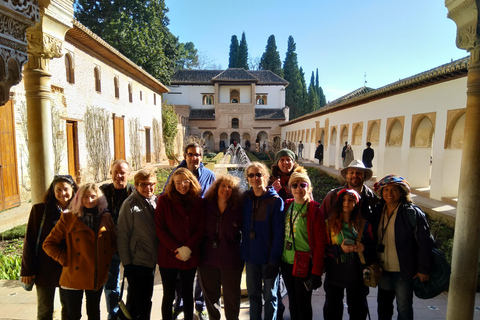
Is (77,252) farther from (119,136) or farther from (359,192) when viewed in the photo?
(119,136)

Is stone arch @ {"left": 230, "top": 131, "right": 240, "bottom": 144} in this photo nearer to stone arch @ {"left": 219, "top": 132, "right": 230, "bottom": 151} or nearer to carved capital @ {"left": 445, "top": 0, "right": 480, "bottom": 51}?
stone arch @ {"left": 219, "top": 132, "right": 230, "bottom": 151}

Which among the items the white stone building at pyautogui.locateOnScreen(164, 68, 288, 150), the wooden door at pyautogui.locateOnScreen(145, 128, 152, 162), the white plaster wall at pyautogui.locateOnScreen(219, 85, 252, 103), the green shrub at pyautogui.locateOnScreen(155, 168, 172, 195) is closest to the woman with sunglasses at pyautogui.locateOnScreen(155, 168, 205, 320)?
the green shrub at pyautogui.locateOnScreen(155, 168, 172, 195)

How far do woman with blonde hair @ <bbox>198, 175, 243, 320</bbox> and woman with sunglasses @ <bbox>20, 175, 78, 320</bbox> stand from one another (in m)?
1.34

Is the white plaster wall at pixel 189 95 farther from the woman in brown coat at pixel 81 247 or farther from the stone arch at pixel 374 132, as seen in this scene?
the woman in brown coat at pixel 81 247

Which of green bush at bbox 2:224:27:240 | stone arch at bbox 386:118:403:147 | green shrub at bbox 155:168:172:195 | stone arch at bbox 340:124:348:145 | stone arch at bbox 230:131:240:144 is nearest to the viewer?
green bush at bbox 2:224:27:240

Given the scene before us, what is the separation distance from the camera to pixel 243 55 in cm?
4775

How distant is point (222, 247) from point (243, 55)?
4834 centimetres

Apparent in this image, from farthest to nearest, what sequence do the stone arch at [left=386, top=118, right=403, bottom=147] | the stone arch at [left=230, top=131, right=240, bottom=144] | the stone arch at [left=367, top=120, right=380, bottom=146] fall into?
the stone arch at [left=230, top=131, right=240, bottom=144] → the stone arch at [left=367, top=120, right=380, bottom=146] → the stone arch at [left=386, top=118, right=403, bottom=147]

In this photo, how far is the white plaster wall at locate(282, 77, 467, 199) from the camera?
28.7ft

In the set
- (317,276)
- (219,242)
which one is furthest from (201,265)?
(317,276)

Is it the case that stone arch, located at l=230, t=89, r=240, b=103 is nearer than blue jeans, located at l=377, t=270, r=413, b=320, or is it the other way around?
blue jeans, located at l=377, t=270, r=413, b=320

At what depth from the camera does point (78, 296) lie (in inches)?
106

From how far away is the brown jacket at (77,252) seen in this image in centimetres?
259

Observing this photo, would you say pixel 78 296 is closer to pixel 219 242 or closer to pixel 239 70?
pixel 219 242
